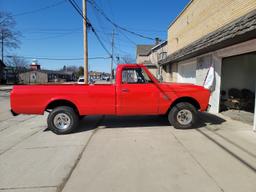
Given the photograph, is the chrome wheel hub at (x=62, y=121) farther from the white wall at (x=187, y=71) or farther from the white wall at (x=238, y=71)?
the white wall at (x=187, y=71)

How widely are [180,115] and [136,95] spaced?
1.59 metres

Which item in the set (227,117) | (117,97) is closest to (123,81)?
(117,97)

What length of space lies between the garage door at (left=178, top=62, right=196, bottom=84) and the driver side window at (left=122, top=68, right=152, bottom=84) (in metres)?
6.56

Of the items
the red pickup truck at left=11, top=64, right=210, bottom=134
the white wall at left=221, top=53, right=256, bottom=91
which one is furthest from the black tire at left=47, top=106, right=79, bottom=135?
the white wall at left=221, top=53, right=256, bottom=91

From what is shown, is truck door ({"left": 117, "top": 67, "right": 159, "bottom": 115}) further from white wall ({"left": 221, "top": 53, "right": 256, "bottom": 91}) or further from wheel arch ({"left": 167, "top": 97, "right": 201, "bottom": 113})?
white wall ({"left": 221, "top": 53, "right": 256, "bottom": 91})

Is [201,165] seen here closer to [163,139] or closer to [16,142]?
[163,139]

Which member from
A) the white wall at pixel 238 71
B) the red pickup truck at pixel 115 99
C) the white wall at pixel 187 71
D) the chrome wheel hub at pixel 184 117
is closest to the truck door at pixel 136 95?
the red pickup truck at pixel 115 99

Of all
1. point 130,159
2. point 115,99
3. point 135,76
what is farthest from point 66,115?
point 130,159

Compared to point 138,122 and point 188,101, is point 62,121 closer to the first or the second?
point 138,122

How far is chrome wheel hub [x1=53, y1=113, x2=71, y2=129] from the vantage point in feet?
20.3

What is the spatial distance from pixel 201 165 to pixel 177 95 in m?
2.86

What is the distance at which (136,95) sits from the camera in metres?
6.28

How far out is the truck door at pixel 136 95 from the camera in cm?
627

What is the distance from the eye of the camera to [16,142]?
5527 millimetres
